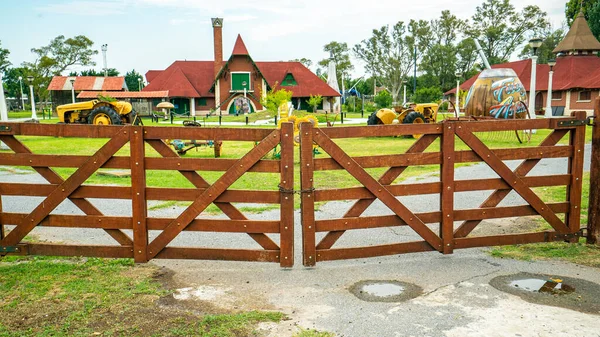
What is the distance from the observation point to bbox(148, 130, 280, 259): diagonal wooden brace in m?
5.96

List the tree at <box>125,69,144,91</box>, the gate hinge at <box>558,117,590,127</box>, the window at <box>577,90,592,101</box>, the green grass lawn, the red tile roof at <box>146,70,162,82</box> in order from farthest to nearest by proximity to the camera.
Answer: the tree at <box>125,69,144,91</box>
the red tile roof at <box>146,70,162,82</box>
the window at <box>577,90,592,101</box>
the gate hinge at <box>558,117,590,127</box>
the green grass lawn

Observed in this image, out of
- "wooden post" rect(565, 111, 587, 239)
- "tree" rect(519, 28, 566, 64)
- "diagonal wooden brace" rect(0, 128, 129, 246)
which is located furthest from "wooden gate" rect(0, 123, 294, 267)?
"tree" rect(519, 28, 566, 64)

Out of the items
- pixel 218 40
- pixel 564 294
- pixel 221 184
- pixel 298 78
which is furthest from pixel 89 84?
pixel 564 294

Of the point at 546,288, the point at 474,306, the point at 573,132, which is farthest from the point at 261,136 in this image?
the point at 573,132

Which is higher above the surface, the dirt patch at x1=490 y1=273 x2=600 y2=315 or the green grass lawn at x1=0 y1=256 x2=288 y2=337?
the green grass lawn at x1=0 y1=256 x2=288 y2=337

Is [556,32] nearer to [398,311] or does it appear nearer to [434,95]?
[434,95]

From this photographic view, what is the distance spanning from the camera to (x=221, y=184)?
602 centimetres

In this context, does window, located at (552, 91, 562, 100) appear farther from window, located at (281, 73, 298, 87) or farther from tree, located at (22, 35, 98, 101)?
tree, located at (22, 35, 98, 101)

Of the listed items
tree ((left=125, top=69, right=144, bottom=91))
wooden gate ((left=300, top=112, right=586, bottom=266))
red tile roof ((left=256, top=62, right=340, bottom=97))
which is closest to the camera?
wooden gate ((left=300, top=112, right=586, bottom=266))

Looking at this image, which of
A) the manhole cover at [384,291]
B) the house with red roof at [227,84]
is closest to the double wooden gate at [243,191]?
the manhole cover at [384,291]

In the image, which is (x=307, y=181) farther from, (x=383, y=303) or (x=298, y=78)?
(x=298, y=78)

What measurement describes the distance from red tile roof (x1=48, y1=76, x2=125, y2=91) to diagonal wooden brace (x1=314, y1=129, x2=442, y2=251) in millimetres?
62561

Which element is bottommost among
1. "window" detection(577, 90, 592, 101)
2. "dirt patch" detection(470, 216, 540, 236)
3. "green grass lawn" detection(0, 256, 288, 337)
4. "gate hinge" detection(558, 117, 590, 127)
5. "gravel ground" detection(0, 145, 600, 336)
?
"gravel ground" detection(0, 145, 600, 336)

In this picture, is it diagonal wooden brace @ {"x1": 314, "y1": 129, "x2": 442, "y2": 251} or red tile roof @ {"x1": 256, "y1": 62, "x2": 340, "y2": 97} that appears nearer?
diagonal wooden brace @ {"x1": 314, "y1": 129, "x2": 442, "y2": 251}
